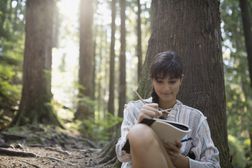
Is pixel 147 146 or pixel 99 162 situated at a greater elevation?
pixel 147 146

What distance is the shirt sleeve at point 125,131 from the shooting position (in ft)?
11.7

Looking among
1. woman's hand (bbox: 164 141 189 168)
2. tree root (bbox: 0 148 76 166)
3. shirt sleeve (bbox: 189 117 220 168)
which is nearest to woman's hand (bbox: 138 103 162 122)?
woman's hand (bbox: 164 141 189 168)

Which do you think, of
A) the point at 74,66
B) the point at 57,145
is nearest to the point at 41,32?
the point at 57,145

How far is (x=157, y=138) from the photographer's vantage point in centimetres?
332

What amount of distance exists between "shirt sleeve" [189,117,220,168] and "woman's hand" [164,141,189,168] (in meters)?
0.15

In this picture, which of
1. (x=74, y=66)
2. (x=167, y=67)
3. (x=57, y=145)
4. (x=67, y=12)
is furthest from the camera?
(x=74, y=66)

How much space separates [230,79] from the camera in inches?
725

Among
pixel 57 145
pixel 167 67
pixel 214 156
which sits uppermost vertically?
pixel 167 67

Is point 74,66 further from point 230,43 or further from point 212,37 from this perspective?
point 212,37

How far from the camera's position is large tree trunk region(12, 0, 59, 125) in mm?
10305

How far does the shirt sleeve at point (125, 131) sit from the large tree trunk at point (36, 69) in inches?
266

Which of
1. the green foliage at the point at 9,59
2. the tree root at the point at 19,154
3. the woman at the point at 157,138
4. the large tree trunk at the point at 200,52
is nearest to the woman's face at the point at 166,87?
the woman at the point at 157,138

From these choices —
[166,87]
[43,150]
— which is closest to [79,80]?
[43,150]

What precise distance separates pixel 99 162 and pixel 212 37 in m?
2.65
